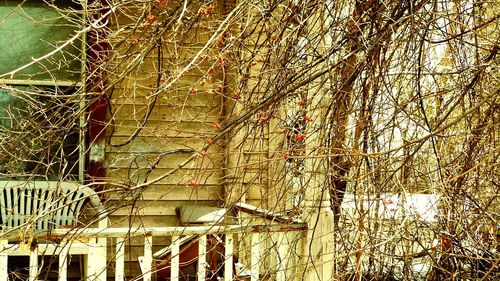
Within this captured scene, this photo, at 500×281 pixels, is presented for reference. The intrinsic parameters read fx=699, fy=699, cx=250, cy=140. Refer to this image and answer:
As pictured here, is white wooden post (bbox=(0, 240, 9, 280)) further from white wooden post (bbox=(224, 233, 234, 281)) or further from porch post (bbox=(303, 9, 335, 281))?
porch post (bbox=(303, 9, 335, 281))

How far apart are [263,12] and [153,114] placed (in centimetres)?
205

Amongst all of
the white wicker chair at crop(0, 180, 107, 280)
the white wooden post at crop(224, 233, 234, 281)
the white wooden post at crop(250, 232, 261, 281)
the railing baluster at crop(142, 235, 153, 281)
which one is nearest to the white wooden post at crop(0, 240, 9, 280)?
the white wicker chair at crop(0, 180, 107, 280)

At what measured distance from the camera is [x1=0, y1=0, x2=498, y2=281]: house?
431cm

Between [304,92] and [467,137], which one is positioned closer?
[304,92]

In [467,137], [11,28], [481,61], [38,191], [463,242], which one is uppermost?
[11,28]

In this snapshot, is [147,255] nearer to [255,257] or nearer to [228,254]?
[228,254]

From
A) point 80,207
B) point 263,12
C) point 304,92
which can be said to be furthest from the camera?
point 80,207

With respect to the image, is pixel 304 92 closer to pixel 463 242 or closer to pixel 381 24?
pixel 381 24

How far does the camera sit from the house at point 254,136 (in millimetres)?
4309

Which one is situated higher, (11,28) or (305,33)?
(11,28)

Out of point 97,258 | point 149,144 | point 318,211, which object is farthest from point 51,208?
point 149,144

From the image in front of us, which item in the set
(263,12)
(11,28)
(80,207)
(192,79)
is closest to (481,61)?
(263,12)

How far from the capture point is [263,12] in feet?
15.3

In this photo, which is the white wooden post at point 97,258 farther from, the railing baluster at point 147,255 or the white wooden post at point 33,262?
the white wooden post at point 33,262
